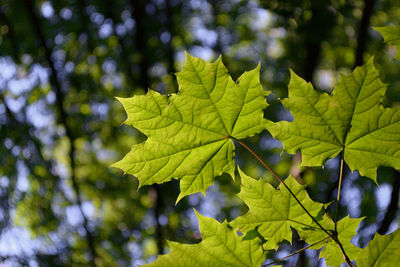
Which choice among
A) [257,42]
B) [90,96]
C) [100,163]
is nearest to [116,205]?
[100,163]

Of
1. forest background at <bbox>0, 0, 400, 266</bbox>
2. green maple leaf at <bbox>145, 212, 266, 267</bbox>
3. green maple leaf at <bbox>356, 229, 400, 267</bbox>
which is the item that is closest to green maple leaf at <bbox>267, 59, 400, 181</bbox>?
green maple leaf at <bbox>356, 229, 400, 267</bbox>

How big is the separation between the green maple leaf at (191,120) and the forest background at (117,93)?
2.62 m

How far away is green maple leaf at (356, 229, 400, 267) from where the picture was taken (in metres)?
1.25

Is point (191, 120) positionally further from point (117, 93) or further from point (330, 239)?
point (117, 93)

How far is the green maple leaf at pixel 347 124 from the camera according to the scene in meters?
1.29

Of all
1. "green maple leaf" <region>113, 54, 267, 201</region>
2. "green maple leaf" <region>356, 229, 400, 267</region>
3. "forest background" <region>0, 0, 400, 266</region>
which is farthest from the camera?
"forest background" <region>0, 0, 400, 266</region>

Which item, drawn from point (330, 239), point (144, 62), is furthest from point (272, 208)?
point (144, 62)

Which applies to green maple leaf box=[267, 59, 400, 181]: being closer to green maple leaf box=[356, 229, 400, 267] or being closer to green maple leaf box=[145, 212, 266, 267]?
green maple leaf box=[356, 229, 400, 267]

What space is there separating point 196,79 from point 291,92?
36 cm

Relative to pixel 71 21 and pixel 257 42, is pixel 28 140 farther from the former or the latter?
pixel 257 42

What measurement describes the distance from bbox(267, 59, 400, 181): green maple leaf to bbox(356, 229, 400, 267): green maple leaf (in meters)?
0.28

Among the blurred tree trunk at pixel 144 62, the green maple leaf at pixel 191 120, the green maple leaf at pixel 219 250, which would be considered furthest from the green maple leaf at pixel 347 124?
the blurred tree trunk at pixel 144 62

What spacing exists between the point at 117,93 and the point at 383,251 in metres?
5.66

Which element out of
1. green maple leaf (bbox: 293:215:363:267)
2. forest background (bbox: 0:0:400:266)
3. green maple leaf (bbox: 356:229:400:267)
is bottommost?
forest background (bbox: 0:0:400:266)
